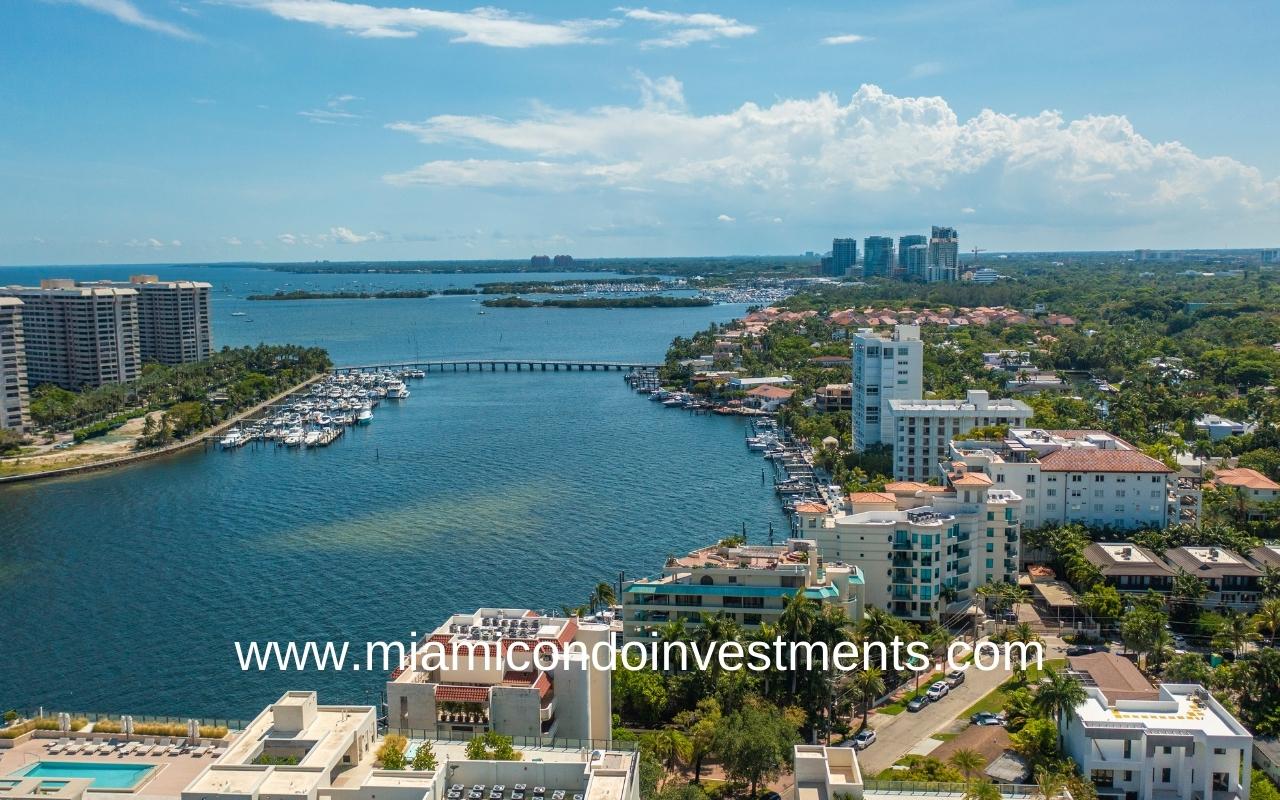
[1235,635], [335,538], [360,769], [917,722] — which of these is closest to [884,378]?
[335,538]

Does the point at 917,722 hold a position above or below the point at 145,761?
below

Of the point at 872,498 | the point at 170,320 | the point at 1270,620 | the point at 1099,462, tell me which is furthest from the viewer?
the point at 170,320

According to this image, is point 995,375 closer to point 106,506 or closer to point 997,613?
point 997,613

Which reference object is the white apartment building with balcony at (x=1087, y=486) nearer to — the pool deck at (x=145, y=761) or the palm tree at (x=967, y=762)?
the palm tree at (x=967, y=762)

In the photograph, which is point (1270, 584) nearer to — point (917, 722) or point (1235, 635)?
point (1235, 635)

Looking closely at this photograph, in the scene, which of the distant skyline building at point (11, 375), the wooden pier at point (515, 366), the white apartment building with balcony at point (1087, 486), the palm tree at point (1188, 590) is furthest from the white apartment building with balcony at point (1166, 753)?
the wooden pier at point (515, 366)

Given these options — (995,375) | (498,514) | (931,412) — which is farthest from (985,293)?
(498,514)
